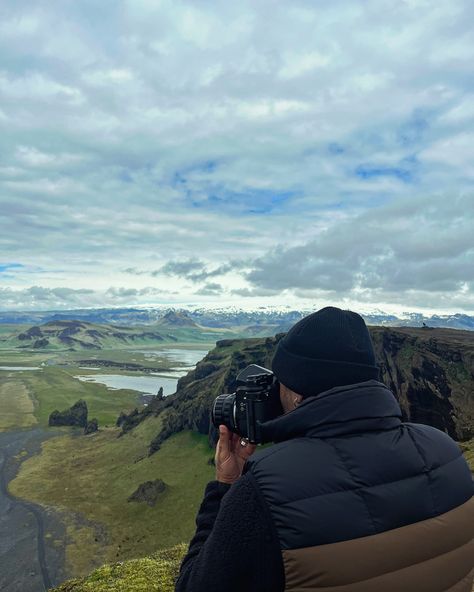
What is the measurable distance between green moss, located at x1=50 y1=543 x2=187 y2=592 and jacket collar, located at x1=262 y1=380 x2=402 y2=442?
12.4 meters

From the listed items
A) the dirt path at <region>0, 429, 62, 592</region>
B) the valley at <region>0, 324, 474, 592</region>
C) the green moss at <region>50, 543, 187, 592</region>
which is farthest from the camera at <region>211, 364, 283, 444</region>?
the dirt path at <region>0, 429, 62, 592</region>

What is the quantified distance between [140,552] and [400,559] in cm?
6198

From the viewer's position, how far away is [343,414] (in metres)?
4.18

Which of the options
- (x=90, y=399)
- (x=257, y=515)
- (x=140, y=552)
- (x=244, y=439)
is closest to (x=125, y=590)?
(x=244, y=439)

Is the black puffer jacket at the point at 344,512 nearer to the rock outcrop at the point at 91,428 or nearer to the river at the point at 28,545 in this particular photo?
the river at the point at 28,545

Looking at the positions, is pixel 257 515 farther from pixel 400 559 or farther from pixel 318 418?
pixel 400 559

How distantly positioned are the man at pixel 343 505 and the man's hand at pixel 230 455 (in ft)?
1.78

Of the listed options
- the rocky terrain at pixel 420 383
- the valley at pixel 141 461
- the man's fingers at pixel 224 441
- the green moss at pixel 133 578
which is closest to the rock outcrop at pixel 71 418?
the valley at pixel 141 461

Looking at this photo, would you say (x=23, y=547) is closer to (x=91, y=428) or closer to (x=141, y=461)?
(x=141, y=461)

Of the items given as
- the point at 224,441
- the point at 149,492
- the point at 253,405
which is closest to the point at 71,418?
the point at 149,492

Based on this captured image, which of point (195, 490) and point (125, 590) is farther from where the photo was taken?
point (195, 490)

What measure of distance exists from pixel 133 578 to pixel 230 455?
41.4 feet

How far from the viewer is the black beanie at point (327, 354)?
4.63m

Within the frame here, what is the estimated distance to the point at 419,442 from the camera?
14.4 feet
